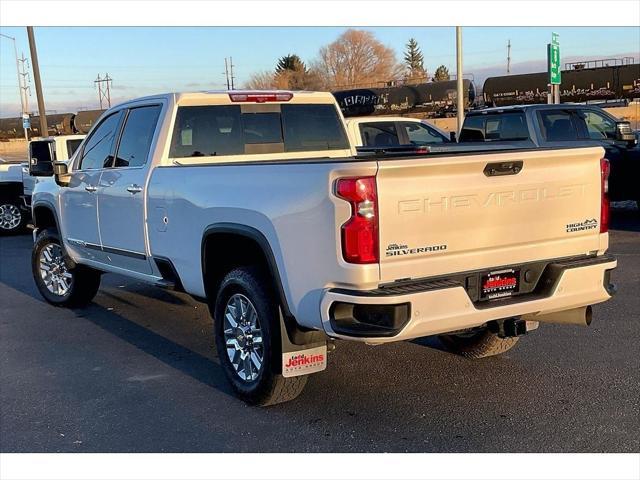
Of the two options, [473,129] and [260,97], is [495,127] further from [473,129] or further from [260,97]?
[260,97]

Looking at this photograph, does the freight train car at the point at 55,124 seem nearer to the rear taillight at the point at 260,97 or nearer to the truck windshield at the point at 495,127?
the truck windshield at the point at 495,127

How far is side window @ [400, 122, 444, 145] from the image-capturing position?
12875mm

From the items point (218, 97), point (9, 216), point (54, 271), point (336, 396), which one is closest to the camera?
point (336, 396)

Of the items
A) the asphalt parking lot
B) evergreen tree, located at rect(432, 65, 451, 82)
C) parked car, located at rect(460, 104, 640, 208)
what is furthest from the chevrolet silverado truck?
evergreen tree, located at rect(432, 65, 451, 82)

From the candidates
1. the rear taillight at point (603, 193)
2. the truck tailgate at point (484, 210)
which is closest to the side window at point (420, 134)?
the rear taillight at point (603, 193)

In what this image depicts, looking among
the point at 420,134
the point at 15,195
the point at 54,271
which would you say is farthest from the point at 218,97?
the point at 15,195

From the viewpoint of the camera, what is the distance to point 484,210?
3.96 m

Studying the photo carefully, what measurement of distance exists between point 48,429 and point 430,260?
101 inches

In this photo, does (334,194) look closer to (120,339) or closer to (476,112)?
(120,339)

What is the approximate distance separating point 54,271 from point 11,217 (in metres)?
7.82

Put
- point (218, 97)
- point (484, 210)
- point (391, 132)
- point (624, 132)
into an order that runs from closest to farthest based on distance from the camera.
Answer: point (484, 210) < point (218, 97) < point (624, 132) < point (391, 132)

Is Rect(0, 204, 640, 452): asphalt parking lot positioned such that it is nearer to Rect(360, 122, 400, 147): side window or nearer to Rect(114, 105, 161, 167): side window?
Rect(114, 105, 161, 167): side window

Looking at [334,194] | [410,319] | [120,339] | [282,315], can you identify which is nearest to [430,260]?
[410,319]

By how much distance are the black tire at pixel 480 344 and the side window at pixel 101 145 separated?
3509 mm
